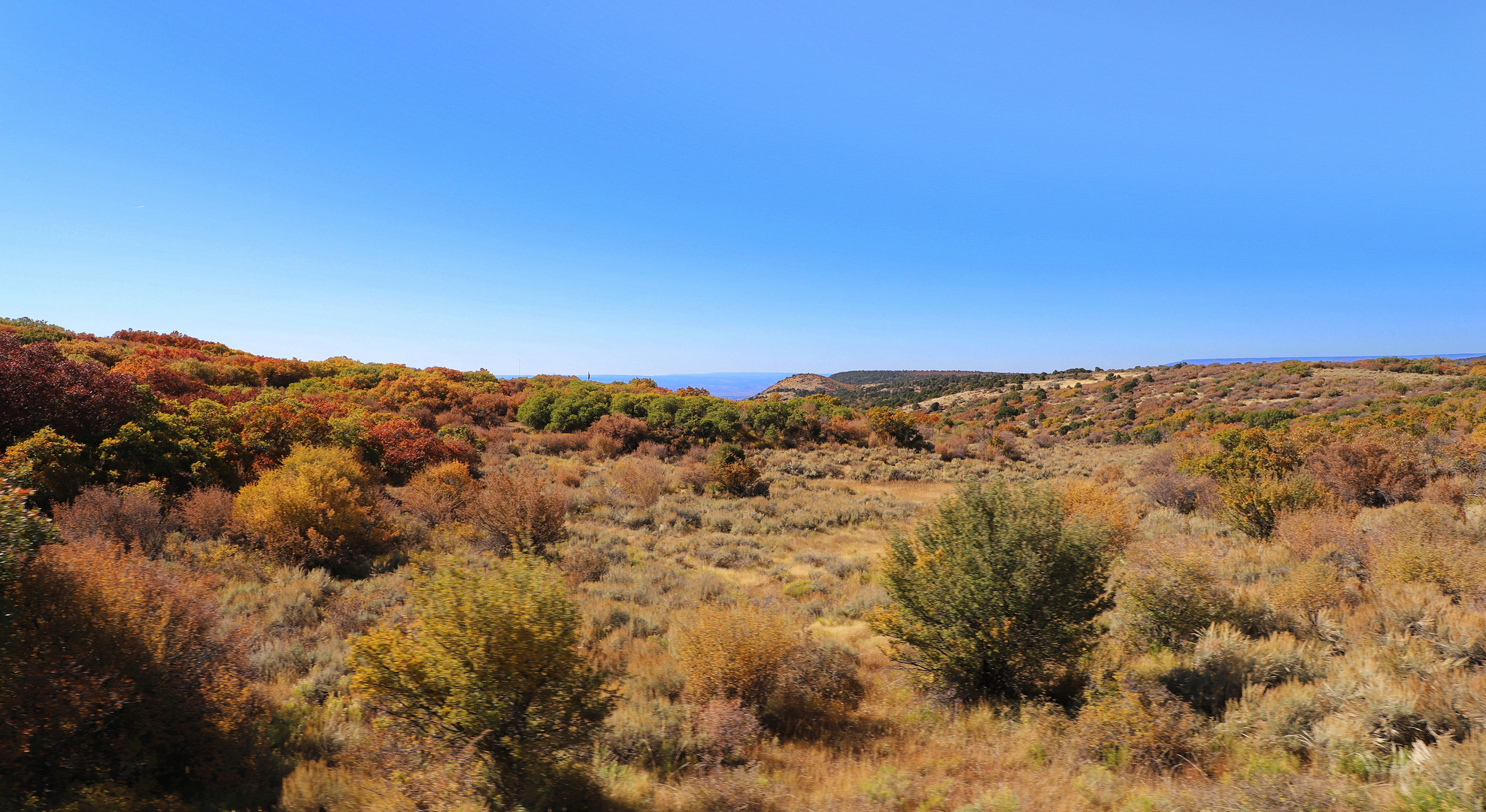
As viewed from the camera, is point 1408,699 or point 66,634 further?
point 1408,699

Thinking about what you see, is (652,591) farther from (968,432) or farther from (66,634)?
(968,432)

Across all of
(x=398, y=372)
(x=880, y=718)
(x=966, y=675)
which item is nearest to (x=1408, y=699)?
(x=966, y=675)

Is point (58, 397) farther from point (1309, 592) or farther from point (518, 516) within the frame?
point (1309, 592)

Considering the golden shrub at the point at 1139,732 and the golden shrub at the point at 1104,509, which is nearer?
the golden shrub at the point at 1139,732

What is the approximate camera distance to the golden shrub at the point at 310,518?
28.2 ft

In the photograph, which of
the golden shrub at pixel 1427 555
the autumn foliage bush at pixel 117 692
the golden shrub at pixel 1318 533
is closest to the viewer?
the autumn foliage bush at pixel 117 692

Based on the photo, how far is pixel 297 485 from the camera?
9055mm

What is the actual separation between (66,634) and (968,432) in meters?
31.8

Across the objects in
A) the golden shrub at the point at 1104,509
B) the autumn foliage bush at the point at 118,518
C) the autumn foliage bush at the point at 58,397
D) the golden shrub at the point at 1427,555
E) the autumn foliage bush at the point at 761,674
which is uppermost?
→ the autumn foliage bush at the point at 58,397

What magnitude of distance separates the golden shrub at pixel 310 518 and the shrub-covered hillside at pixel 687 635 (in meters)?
0.06

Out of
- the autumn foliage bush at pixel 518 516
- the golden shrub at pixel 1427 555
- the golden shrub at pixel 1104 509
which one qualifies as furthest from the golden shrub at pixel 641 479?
the golden shrub at pixel 1427 555

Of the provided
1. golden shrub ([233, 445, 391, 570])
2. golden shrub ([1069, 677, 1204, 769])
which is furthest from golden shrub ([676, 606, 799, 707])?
golden shrub ([233, 445, 391, 570])

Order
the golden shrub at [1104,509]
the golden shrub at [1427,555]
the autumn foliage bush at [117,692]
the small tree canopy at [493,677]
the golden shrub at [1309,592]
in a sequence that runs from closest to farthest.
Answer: the autumn foliage bush at [117,692] → the small tree canopy at [493,677] → the golden shrub at [1427,555] → the golden shrub at [1309,592] → the golden shrub at [1104,509]

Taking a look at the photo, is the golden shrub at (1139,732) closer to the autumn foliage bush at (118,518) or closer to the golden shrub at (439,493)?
the golden shrub at (439,493)
